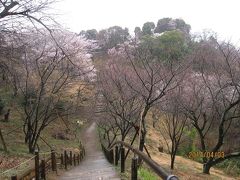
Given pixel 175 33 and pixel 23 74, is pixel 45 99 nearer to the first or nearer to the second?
pixel 23 74

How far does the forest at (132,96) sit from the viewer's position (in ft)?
55.5

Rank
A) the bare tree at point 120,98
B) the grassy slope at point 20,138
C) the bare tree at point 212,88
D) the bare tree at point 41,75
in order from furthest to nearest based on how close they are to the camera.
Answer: the bare tree at point 120,98, the bare tree at point 212,88, the bare tree at point 41,75, the grassy slope at point 20,138

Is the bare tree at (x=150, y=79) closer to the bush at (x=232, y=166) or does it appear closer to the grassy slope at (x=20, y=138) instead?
the grassy slope at (x=20, y=138)

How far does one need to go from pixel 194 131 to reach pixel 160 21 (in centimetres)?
4219

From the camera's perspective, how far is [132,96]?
21047mm

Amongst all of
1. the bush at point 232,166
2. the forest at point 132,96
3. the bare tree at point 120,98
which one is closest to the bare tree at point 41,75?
the forest at point 132,96

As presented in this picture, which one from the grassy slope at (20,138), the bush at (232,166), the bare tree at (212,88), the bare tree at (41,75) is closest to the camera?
the grassy slope at (20,138)

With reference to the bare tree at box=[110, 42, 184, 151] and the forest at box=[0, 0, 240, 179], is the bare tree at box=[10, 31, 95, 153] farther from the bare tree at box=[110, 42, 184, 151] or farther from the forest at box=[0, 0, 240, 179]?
the bare tree at box=[110, 42, 184, 151]

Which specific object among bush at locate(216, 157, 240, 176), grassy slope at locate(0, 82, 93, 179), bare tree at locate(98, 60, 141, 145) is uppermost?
bare tree at locate(98, 60, 141, 145)

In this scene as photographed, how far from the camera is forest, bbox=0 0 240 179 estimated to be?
16.9 metres

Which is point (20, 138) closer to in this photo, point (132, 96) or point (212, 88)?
point (132, 96)

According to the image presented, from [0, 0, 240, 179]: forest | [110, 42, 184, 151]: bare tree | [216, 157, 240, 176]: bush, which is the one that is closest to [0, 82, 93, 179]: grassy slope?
[0, 0, 240, 179]: forest

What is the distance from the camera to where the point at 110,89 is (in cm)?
2414

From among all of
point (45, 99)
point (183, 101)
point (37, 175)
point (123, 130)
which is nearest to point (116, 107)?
point (123, 130)
